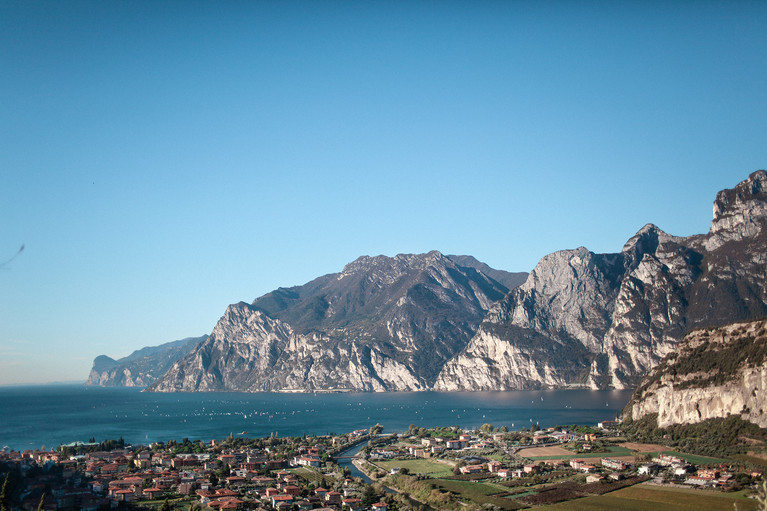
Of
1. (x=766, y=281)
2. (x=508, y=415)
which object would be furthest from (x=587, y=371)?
(x=508, y=415)

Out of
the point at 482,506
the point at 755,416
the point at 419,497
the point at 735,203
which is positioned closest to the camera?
the point at 482,506

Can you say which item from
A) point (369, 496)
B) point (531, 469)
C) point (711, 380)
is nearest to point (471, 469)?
point (531, 469)

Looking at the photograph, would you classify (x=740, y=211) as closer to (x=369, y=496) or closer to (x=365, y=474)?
(x=365, y=474)

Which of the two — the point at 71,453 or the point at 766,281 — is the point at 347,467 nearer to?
the point at 71,453

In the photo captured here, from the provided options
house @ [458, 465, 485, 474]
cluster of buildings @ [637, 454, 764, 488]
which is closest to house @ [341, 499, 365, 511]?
house @ [458, 465, 485, 474]

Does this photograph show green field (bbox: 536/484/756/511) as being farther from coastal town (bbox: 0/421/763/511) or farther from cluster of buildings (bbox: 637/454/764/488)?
cluster of buildings (bbox: 637/454/764/488)

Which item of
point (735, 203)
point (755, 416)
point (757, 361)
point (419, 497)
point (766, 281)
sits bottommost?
point (419, 497)

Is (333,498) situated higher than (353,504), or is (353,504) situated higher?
(333,498)
